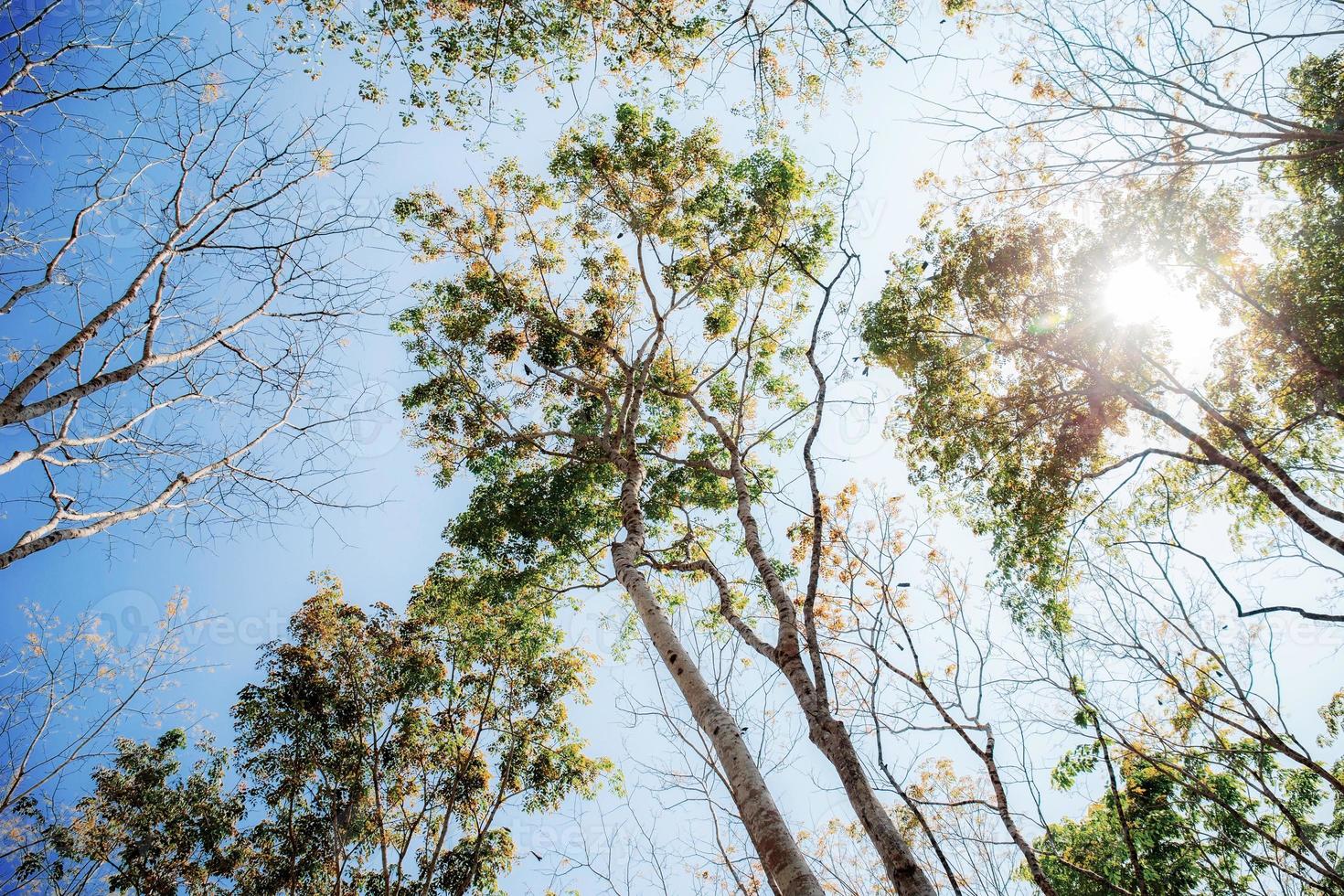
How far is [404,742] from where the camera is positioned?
11234 millimetres

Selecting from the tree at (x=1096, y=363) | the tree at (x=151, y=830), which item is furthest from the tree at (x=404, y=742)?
the tree at (x=1096, y=363)

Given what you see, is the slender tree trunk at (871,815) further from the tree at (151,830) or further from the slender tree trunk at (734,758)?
the tree at (151,830)

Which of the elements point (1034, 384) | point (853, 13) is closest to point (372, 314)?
point (853, 13)

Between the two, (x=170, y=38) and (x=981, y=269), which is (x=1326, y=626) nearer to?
(x=981, y=269)

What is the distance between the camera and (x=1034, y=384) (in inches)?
356

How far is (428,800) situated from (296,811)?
2554mm

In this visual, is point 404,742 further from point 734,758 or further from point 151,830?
point 734,758

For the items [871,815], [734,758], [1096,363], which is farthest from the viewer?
[1096,363]

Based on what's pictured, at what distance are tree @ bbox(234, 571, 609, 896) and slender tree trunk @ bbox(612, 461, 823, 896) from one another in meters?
4.38

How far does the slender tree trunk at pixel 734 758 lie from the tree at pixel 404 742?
438 cm

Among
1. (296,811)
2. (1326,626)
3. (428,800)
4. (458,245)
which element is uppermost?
(458,245)

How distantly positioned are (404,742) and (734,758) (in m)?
9.78

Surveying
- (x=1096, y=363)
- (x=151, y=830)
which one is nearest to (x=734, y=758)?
(x=1096, y=363)

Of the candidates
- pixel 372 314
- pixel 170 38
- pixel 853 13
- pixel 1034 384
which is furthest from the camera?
pixel 1034 384
